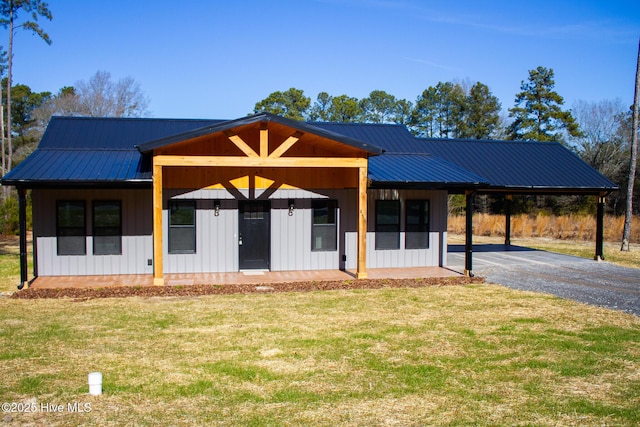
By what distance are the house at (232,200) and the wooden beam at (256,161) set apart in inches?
1.1

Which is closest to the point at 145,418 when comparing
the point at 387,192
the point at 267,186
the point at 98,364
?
the point at 98,364

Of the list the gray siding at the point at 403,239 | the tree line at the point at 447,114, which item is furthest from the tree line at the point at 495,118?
the gray siding at the point at 403,239

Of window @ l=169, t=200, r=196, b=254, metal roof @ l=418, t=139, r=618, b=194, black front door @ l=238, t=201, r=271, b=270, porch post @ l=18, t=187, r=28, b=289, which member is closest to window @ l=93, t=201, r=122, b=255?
window @ l=169, t=200, r=196, b=254

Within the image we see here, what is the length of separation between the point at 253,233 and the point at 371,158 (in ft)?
14.0

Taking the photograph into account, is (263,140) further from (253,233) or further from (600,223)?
(600,223)

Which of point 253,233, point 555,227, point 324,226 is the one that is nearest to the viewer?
point 253,233

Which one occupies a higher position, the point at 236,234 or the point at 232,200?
the point at 232,200

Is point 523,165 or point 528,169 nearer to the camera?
point 528,169

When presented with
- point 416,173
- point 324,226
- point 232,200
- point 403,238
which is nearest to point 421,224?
point 403,238

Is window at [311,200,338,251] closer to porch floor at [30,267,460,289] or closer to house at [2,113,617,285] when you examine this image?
house at [2,113,617,285]

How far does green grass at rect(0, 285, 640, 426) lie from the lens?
556cm

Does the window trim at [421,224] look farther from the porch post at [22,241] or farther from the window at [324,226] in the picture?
the porch post at [22,241]

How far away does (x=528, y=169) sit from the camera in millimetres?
18047

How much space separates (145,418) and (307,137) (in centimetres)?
906
